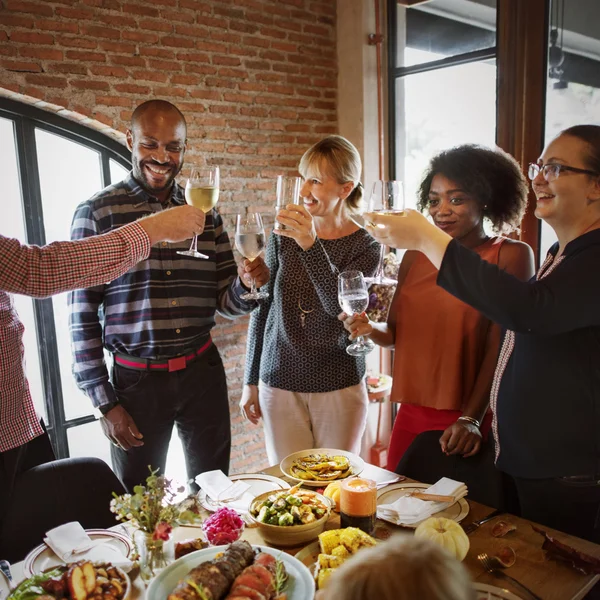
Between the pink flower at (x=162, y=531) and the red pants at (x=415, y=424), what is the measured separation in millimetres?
1108

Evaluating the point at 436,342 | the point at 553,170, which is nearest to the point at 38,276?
the point at 436,342

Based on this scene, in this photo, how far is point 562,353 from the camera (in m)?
1.62

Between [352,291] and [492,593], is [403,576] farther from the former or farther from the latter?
[352,291]

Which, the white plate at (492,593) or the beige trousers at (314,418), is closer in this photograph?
the white plate at (492,593)

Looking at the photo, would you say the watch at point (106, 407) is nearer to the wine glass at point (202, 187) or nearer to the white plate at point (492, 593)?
the wine glass at point (202, 187)

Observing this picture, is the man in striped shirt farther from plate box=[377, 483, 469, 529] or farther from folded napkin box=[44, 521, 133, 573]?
plate box=[377, 483, 469, 529]

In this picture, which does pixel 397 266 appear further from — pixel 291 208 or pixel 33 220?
pixel 33 220

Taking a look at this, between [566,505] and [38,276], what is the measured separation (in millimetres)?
1643

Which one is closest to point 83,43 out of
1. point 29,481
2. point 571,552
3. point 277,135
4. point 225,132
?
point 225,132

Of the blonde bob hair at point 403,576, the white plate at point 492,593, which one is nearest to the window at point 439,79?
the white plate at point 492,593

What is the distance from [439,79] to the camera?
396 centimetres

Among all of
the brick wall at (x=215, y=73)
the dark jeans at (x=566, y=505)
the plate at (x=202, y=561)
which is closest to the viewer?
the plate at (x=202, y=561)

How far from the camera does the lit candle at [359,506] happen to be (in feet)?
4.96


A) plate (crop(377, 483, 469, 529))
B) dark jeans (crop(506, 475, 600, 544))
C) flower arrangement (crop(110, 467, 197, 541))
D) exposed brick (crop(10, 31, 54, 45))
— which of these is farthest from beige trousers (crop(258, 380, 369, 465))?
exposed brick (crop(10, 31, 54, 45))
